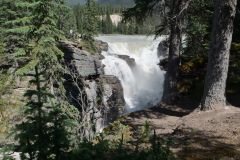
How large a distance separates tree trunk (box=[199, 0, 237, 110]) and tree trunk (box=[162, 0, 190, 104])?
335 centimetres

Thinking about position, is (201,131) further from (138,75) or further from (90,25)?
(90,25)

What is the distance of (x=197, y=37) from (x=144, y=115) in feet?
16.4

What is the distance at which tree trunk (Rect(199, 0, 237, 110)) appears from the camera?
1095 centimetres

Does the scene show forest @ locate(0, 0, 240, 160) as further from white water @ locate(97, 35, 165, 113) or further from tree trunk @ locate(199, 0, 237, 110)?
white water @ locate(97, 35, 165, 113)

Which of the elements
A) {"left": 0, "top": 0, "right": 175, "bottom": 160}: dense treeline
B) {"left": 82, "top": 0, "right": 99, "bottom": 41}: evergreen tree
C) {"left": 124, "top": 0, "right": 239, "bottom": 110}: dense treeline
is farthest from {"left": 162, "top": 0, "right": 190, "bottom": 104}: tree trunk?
{"left": 82, "top": 0, "right": 99, "bottom": 41}: evergreen tree

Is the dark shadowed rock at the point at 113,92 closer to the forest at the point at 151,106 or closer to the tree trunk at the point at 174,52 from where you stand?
the forest at the point at 151,106

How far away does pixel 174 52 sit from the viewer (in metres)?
15.2

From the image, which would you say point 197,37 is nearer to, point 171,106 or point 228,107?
point 171,106

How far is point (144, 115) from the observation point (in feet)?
44.2

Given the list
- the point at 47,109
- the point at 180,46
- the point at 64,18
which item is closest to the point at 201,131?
the point at 47,109

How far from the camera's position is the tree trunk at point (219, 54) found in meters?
10.9

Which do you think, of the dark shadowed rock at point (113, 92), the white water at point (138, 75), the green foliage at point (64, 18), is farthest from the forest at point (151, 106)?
the white water at point (138, 75)

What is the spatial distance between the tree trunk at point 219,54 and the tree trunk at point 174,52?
3351 millimetres

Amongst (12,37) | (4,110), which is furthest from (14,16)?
(4,110)
